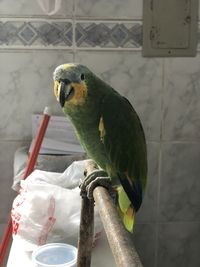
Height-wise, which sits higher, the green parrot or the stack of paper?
the green parrot

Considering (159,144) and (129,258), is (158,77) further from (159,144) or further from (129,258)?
(129,258)

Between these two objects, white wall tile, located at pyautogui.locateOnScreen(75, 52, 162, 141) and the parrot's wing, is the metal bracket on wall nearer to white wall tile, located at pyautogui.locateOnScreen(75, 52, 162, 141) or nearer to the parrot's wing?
white wall tile, located at pyautogui.locateOnScreen(75, 52, 162, 141)

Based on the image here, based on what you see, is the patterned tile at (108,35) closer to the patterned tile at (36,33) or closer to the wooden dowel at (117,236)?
the patterned tile at (36,33)

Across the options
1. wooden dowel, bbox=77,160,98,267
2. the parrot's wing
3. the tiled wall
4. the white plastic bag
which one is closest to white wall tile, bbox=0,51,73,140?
the tiled wall

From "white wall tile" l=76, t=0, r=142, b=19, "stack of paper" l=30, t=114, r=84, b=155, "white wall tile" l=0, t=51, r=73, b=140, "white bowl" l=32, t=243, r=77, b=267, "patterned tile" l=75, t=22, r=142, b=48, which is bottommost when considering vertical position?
"white bowl" l=32, t=243, r=77, b=267

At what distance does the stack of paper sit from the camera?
1.27 metres

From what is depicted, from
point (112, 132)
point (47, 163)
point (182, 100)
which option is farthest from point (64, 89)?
point (182, 100)

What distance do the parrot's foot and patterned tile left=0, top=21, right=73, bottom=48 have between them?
513 millimetres

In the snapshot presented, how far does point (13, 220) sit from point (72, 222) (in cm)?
14

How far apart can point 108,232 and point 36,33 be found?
812 millimetres

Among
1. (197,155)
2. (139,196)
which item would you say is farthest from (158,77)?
(139,196)

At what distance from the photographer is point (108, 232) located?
56 cm

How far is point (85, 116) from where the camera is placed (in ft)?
2.74

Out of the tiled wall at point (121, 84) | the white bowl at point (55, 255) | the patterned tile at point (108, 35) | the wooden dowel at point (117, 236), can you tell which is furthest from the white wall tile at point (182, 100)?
the wooden dowel at point (117, 236)
